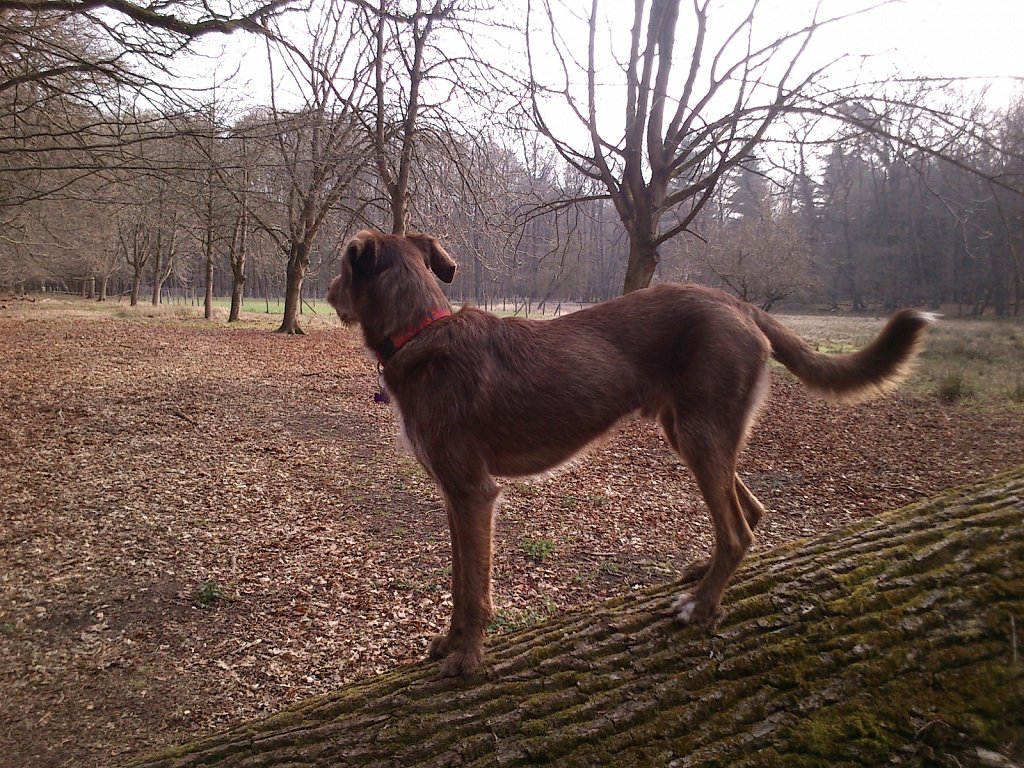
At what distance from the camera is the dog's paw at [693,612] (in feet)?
8.08

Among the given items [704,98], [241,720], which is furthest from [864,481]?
[241,720]

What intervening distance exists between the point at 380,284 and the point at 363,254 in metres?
0.18

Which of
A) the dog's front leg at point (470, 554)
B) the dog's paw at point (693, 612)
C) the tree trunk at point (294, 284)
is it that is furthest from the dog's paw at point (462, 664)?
the tree trunk at point (294, 284)

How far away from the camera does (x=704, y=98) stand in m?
9.86

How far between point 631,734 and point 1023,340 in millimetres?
27845

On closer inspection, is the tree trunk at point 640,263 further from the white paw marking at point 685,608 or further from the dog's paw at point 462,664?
the dog's paw at point 462,664

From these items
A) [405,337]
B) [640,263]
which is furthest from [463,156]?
[405,337]

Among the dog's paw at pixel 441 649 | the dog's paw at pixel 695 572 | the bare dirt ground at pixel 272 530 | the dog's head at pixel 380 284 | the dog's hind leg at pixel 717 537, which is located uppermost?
the dog's head at pixel 380 284

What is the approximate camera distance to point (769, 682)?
205 centimetres

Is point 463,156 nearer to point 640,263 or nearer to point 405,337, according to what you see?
point 640,263

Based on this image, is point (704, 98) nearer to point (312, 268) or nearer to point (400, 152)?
point (400, 152)

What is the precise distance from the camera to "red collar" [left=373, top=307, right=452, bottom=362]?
9.89ft

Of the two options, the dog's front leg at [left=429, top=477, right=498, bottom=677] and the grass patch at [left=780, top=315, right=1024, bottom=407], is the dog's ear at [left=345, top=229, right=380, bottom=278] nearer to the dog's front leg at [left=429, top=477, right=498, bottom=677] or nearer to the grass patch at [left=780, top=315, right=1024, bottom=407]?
the dog's front leg at [left=429, top=477, right=498, bottom=677]

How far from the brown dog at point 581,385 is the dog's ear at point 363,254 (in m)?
0.03
